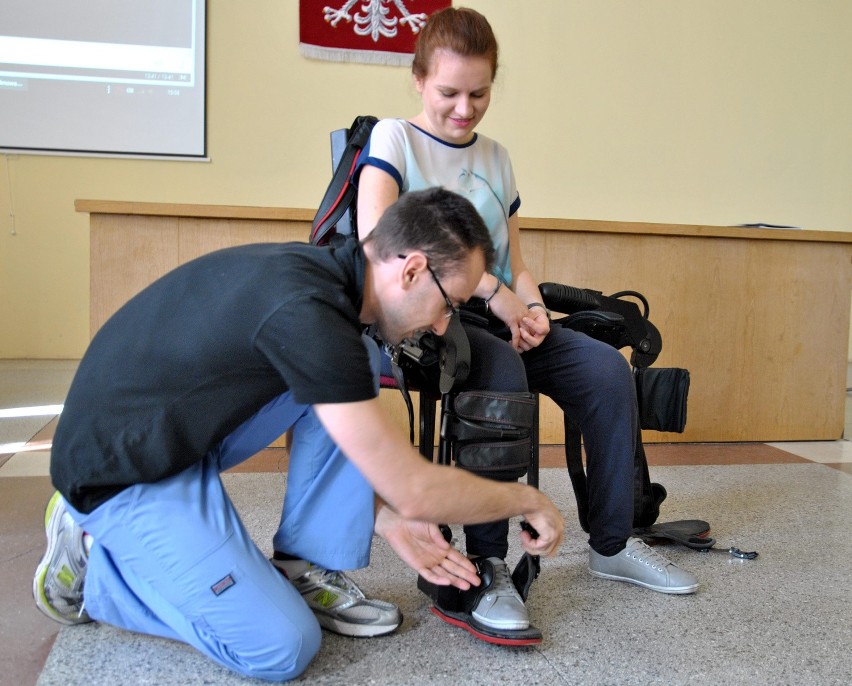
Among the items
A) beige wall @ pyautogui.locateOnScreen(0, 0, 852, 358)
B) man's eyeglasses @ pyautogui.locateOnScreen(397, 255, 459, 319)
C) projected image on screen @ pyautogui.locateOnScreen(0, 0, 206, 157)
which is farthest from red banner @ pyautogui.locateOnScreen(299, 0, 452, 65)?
man's eyeglasses @ pyautogui.locateOnScreen(397, 255, 459, 319)

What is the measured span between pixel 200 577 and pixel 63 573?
28 cm

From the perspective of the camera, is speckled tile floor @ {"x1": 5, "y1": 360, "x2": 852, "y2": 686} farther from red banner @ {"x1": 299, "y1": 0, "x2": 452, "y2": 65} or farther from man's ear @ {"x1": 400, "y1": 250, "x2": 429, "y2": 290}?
red banner @ {"x1": 299, "y1": 0, "x2": 452, "y2": 65}

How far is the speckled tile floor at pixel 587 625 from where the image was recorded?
1104mm

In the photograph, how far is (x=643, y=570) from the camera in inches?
57.1

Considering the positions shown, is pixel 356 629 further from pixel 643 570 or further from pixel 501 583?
pixel 643 570

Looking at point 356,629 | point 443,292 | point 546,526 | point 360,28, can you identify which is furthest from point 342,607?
point 360,28

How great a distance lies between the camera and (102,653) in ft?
3.70

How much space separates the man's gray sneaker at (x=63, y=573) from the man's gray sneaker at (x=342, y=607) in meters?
0.30

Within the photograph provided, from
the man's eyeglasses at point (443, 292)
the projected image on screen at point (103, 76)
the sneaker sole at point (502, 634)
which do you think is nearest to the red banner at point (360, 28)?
the projected image on screen at point (103, 76)

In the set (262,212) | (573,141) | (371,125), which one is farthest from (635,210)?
(371,125)

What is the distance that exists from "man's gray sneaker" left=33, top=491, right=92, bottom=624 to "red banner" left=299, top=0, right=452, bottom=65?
363cm

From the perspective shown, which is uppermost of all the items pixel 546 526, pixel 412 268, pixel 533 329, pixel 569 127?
pixel 569 127

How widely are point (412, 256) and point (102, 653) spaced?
2.44 ft

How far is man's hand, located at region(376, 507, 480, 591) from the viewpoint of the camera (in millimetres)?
1184
